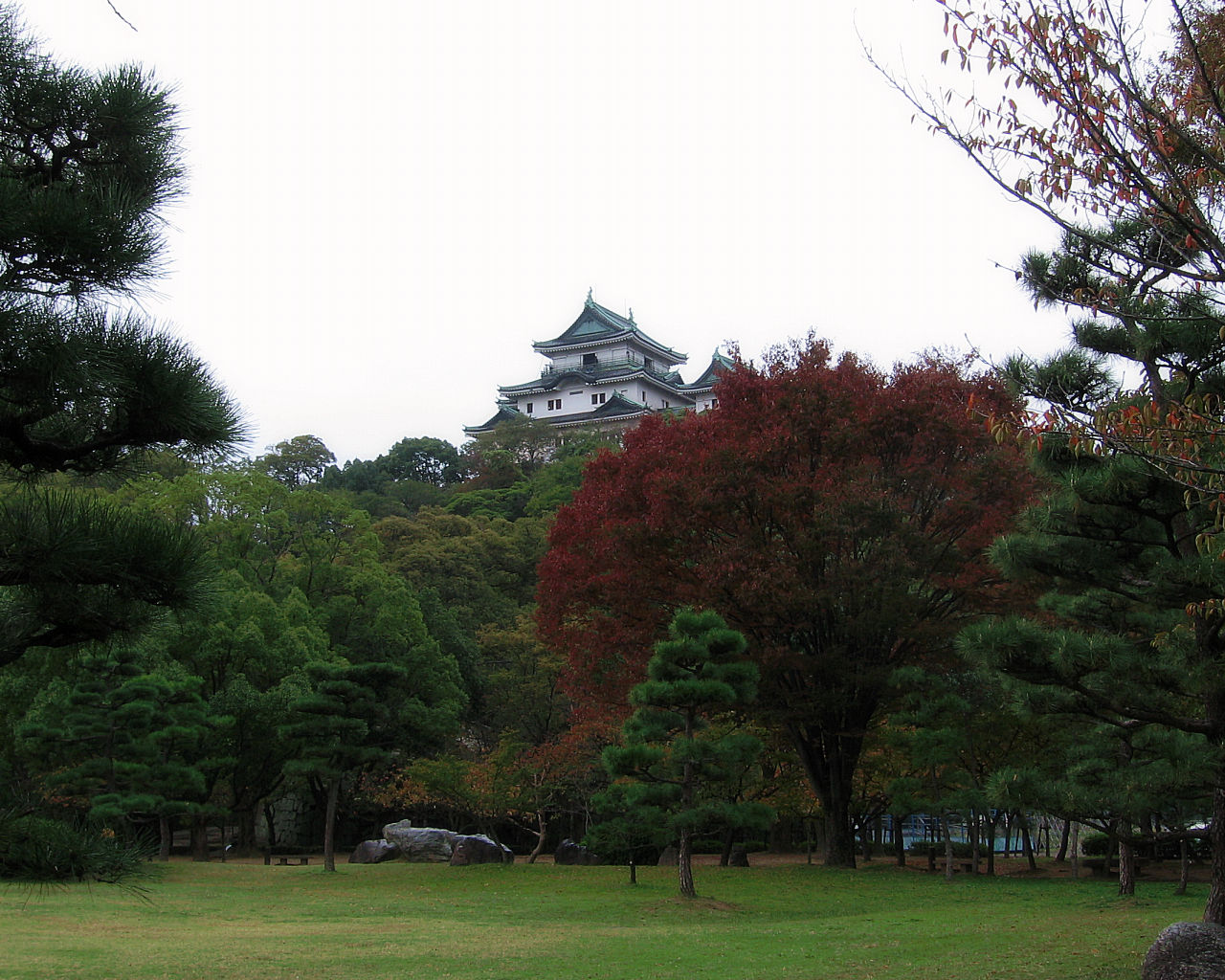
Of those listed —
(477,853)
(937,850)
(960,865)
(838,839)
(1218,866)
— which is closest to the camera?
(1218,866)

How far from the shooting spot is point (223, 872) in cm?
1648

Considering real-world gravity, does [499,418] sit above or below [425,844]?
above

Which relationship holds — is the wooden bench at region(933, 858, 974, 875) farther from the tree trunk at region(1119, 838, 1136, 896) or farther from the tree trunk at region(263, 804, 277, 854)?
the tree trunk at region(263, 804, 277, 854)

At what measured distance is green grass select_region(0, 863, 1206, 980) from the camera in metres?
7.41

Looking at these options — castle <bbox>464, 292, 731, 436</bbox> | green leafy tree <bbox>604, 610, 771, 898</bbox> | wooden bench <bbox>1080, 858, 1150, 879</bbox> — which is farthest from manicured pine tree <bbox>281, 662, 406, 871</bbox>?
castle <bbox>464, 292, 731, 436</bbox>

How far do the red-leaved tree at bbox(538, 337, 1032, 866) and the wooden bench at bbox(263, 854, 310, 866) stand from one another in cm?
827

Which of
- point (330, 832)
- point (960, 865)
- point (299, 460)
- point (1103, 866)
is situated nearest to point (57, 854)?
point (330, 832)

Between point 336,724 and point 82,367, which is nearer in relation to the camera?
A: point 82,367

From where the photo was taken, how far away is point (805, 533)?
43.6ft

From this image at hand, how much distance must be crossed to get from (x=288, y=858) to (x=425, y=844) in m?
3.41

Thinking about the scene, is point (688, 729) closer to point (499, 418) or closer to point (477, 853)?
point (477, 853)

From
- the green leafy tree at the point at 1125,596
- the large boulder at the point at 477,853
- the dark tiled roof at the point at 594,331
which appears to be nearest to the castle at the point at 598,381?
the dark tiled roof at the point at 594,331

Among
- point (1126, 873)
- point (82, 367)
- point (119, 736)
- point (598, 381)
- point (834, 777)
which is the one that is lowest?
point (1126, 873)

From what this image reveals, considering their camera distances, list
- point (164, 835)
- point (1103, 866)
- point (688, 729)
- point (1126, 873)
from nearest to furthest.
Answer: point (688, 729), point (1126, 873), point (164, 835), point (1103, 866)
